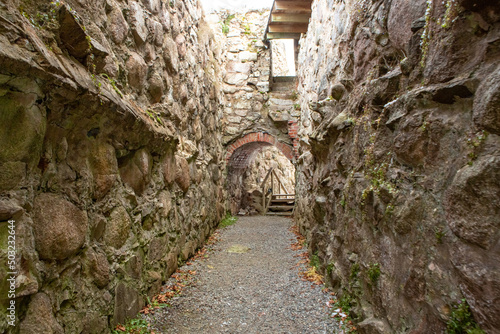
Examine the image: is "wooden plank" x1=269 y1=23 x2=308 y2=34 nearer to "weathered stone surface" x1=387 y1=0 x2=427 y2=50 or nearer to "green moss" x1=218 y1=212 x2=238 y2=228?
"green moss" x1=218 y1=212 x2=238 y2=228

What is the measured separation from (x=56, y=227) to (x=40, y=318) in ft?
1.33

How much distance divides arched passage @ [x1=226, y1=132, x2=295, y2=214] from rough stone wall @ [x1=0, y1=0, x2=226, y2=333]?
455 centimetres

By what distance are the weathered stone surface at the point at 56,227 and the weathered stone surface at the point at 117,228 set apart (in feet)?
1.11

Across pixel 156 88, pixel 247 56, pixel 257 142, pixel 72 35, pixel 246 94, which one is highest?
pixel 247 56

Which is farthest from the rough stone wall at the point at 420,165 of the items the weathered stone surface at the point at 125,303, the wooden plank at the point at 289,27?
the wooden plank at the point at 289,27

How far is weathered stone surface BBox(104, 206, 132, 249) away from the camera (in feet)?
6.88

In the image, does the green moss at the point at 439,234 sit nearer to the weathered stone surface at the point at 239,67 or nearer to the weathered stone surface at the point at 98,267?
Result: the weathered stone surface at the point at 98,267

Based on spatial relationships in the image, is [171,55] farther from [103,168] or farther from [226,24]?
[226,24]

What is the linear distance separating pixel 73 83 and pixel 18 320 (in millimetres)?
1047

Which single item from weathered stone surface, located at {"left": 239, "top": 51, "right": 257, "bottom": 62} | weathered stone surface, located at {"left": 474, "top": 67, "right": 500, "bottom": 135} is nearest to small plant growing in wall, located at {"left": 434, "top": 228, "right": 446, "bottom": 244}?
weathered stone surface, located at {"left": 474, "top": 67, "right": 500, "bottom": 135}

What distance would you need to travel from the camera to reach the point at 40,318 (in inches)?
54.3

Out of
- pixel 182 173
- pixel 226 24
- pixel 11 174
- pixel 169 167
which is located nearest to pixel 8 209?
pixel 11 174

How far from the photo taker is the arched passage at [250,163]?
8070 mm

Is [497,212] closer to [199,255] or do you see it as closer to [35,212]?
[35,212]
